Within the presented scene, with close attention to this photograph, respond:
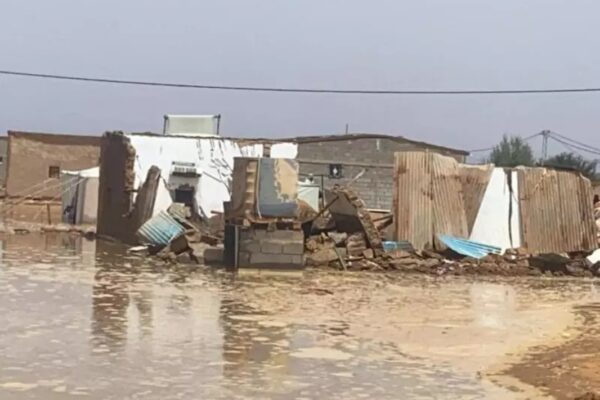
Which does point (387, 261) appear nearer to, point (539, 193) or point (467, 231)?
point (467, 231)

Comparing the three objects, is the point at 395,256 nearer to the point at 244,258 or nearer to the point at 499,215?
the point at 499,215

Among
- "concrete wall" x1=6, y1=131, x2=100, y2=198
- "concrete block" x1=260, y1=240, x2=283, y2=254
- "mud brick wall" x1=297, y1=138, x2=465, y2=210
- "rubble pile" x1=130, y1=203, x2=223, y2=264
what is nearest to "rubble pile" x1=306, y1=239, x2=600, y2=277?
"concrete block" x1=260, y1=240, x2=283, y2=254

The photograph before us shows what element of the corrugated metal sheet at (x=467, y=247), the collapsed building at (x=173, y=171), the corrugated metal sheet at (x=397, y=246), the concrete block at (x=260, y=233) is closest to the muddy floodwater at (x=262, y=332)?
the concrete block at (x=260, y=233)

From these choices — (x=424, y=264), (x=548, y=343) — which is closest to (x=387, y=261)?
(x=424, y=264)

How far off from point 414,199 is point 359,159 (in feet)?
53.8

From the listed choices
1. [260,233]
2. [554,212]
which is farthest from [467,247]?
[260,233]

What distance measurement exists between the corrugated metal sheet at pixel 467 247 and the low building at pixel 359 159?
9.38 metres

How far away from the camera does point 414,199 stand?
2561 centimetres

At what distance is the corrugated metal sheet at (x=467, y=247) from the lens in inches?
991

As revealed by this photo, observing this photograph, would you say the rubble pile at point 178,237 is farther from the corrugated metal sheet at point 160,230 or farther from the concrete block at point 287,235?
the concrete block at point 287,235

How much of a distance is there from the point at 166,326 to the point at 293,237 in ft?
30.1

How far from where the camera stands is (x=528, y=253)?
2620 cm

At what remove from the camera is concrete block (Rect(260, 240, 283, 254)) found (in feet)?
70.4

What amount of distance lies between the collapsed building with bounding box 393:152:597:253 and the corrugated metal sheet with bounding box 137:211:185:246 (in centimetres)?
640
